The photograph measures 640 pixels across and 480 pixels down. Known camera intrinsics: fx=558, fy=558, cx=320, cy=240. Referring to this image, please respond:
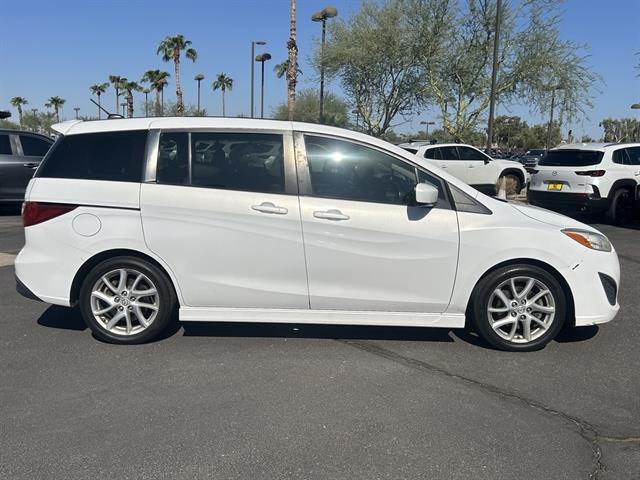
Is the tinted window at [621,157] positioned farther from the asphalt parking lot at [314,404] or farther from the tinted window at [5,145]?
the tinted window at [5,145]

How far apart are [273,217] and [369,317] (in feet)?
3.41

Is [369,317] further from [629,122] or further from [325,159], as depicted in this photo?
[629,122]

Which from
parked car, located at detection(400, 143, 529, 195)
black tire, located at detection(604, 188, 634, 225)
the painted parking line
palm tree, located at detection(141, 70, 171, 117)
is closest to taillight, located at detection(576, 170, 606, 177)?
black tire, located at detection(604, 188, 634, 225)

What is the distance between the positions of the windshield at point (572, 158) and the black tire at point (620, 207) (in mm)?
785

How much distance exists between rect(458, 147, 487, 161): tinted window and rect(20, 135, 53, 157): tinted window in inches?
432

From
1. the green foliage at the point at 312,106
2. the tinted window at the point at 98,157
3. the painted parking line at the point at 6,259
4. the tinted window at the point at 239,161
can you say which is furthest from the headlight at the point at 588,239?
the green foliage at the point at 312,106

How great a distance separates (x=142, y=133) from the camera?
4.29 metres

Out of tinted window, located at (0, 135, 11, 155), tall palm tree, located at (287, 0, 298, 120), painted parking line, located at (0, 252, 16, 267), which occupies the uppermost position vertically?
tall palm tree, located at (287, 0, 298, 120)

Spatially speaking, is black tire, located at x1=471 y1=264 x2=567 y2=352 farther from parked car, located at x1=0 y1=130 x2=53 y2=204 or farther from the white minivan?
parked car, located at x1=0 y1=130 x2=53 y2=204

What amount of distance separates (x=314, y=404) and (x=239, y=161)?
1879 mm

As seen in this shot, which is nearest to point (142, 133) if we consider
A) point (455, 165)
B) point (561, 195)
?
point (561, 195)

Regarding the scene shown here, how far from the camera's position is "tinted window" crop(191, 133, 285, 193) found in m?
4.18

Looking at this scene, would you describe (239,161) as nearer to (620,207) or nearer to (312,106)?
(620,207)

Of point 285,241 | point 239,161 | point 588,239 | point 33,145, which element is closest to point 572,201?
point 588,239
